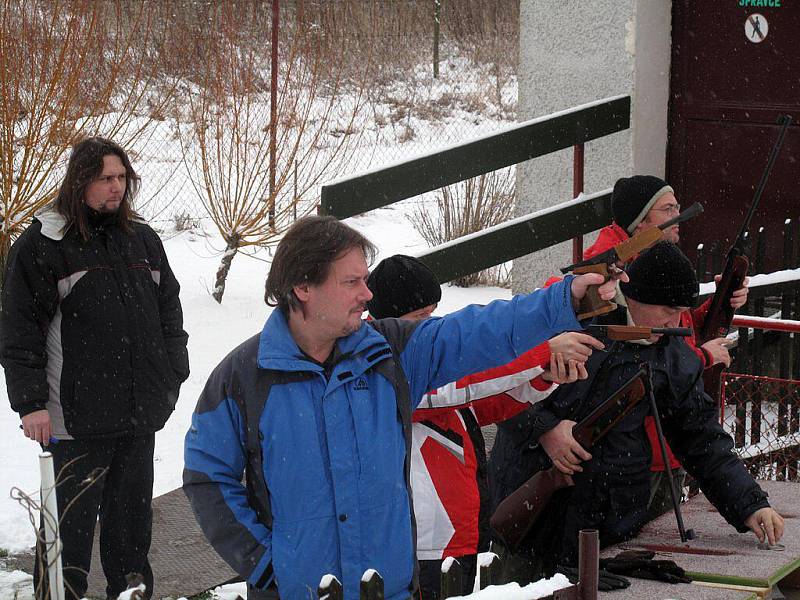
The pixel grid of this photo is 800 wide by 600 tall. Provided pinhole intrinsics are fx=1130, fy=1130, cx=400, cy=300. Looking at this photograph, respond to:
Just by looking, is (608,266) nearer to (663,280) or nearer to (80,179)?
(663,280)

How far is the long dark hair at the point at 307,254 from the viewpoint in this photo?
8.39 feet

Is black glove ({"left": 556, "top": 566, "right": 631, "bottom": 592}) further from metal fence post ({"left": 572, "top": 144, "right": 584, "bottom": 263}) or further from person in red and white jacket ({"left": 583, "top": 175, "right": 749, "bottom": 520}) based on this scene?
metal fence post ({"left": 572, "top": 144, "right": 584, "bottom": 263})

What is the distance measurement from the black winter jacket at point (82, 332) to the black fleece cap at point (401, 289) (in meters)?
1.14

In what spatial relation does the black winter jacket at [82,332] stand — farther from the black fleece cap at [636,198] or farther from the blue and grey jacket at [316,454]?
the black fleece cap at [636,198]

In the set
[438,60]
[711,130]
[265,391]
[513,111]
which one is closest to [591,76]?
[711,130]

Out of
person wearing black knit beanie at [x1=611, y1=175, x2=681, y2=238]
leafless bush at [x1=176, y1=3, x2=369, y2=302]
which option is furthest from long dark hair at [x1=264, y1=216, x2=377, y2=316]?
leafless bush at [x1=176, y1=3, x2=369, y2=302]

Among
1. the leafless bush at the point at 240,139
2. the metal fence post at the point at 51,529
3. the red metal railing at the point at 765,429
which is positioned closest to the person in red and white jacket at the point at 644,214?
the red metal railing at the point at 765,429

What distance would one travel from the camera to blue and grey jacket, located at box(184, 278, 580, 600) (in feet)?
8.21

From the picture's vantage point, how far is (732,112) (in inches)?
282

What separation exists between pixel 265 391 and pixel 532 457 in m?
1.17

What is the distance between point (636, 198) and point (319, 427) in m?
2.20

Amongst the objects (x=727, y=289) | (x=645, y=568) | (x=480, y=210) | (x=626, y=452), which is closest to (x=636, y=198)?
(x=727, y=289)

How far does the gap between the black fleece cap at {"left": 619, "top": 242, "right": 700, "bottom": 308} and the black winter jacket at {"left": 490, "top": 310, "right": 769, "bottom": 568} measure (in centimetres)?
13

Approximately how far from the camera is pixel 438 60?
2036cm
